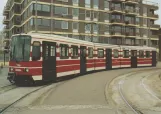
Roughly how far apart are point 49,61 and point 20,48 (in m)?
1.99

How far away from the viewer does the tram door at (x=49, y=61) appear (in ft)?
Result: 58.8

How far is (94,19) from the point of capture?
66625mm

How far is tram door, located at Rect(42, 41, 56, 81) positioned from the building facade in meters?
33.0

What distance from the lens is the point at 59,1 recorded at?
195 ft

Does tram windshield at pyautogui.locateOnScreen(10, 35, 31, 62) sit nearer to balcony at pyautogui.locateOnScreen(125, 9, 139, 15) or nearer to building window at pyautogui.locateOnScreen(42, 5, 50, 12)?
building window at pyautogui.locateOnScreen(42, 5, 50, 12)

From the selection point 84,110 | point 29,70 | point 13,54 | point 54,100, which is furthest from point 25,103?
point 13,54

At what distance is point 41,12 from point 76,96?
44812 millimetres

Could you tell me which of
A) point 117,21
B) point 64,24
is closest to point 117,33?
point 117,21

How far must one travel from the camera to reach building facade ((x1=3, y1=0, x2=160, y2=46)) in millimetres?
57531

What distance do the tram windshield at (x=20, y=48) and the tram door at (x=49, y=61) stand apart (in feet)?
3.44

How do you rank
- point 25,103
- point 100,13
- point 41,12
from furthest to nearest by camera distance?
point 100,13, point 41,12, point 25,103

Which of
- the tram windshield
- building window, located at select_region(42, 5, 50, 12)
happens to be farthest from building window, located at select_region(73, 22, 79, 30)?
the tram windshield

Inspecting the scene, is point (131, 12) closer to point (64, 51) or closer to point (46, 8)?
point (46, 8)

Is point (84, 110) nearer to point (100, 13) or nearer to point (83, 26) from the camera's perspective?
point (83, 26)
